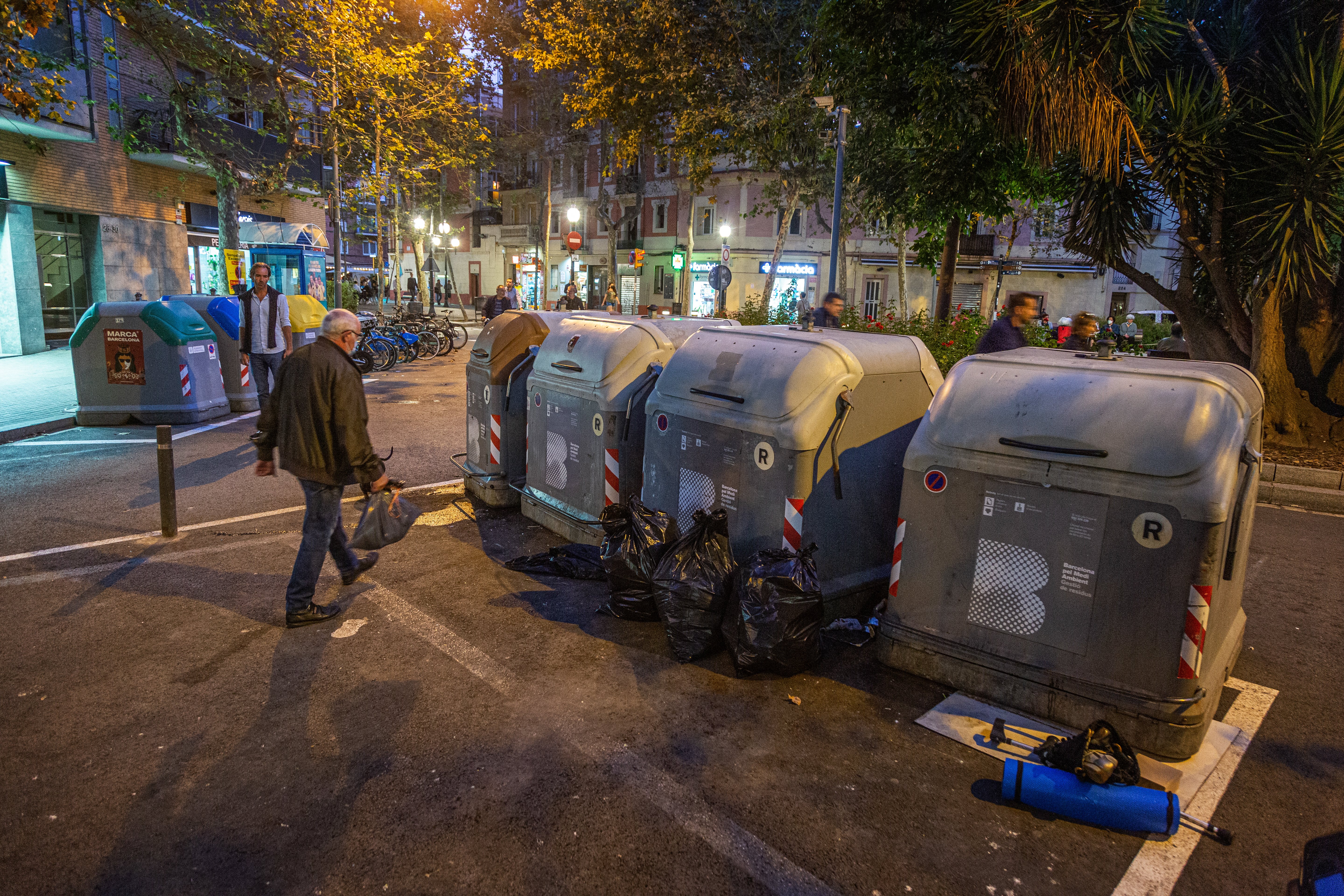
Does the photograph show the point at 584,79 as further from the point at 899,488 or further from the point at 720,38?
the point at 899,488

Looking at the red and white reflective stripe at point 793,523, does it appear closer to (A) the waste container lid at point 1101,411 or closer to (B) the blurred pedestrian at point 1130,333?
(A) the waste container lid at point 1101,411

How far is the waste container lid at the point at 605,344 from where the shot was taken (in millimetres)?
5953

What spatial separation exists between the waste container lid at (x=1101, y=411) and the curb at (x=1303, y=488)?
538 cm

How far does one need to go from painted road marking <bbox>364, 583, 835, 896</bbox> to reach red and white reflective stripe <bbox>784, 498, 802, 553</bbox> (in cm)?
156

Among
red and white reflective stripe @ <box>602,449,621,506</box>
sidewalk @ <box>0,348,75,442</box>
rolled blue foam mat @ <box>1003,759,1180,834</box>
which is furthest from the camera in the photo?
sidewalk @ <box>0,348,75,442</box>

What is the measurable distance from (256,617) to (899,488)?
13.3 feet

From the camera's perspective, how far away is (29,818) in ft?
9.68

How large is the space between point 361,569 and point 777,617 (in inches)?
114

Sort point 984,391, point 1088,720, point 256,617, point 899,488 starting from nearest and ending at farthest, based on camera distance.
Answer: point 1088,720, point 984,391, point 256,617, point 899,488

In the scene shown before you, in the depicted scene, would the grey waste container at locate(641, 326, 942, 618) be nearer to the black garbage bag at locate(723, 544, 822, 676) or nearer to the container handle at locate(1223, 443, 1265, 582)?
the black garbage bag at locate(723, 544, 822, 676)

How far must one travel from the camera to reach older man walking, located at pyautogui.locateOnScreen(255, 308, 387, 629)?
14.9ft

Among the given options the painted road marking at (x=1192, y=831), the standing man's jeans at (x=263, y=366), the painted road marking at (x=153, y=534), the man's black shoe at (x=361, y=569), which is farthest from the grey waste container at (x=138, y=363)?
the painted road marking at (x=1192, y=831)

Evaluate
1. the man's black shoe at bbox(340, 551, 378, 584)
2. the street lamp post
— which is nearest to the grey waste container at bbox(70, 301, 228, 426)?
the man's black shoe at bbox(340, 551, 378, 584)

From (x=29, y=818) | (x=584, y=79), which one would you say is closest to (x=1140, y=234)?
(x=29, y=818)
